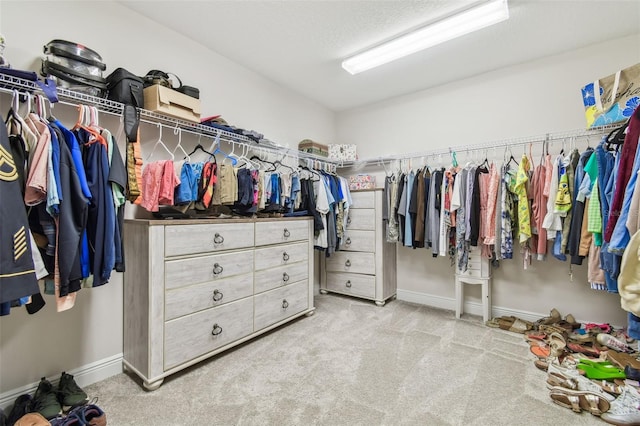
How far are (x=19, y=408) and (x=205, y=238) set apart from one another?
124 cm

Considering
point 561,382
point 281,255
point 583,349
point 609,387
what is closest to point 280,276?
point 281,255

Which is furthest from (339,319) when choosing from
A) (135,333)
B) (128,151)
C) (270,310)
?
(128,151)

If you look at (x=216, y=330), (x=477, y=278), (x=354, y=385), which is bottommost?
(x=354, y=385)

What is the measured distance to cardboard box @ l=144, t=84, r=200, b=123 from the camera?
1859mm

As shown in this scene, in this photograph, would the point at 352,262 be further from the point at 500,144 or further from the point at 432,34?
the point at 432,34

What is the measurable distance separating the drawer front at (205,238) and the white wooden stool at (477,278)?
2129 mm

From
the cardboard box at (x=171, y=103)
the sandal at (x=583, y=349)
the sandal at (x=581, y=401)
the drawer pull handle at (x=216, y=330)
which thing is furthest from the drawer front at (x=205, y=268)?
the sandal at (x=583, y=349)

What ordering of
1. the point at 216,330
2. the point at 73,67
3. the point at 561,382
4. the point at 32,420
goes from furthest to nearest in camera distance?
the point at 216,330 < the point at 561,382 < the point at 73,67 < the point at 32,420

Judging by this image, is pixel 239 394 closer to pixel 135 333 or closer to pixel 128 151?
pixel 135 333

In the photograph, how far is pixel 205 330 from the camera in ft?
6.45

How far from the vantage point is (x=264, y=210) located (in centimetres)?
262

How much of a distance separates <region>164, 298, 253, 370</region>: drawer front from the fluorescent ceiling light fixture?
2350mm

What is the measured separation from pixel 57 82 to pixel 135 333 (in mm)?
1542

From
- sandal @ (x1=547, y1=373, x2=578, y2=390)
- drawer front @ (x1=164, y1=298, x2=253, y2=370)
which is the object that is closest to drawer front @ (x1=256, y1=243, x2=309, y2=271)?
drawer front @ (x1=164, y1=298, x2=253, y2=370)
